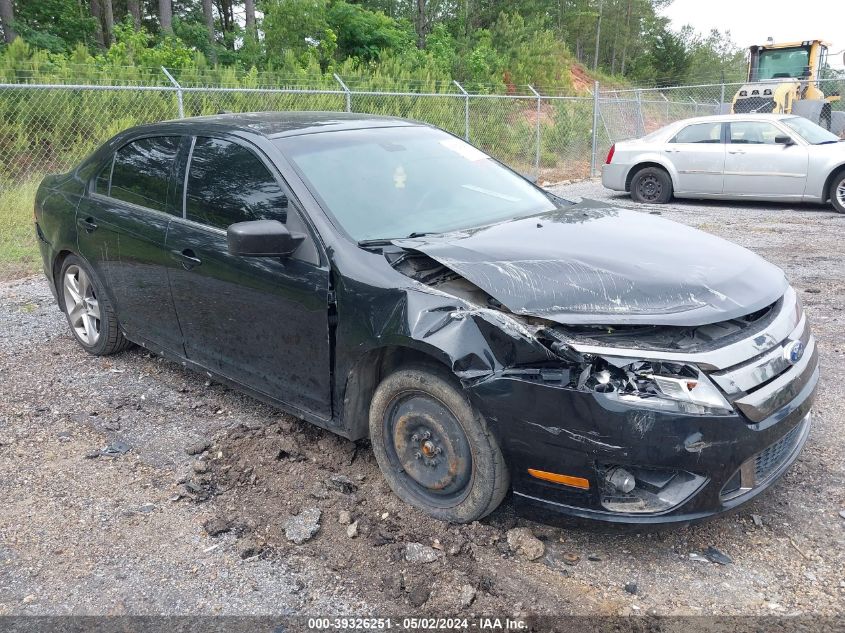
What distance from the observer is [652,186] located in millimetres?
12055

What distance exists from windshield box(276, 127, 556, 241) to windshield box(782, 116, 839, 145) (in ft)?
27.6

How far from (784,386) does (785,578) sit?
0.72 meters

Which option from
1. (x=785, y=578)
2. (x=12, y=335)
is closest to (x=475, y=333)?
(x=785, y=578)

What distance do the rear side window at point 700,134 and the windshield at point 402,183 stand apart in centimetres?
835

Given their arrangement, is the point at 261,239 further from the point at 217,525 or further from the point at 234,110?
the point at 234,110

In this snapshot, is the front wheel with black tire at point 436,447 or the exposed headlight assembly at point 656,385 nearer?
the exposed headlight assembly at point 656,385

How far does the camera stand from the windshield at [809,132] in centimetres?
1047

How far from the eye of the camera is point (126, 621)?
8.09 ft

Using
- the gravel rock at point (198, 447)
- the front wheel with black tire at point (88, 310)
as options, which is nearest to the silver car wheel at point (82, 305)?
the front wheel with black tire at point (88, 310)

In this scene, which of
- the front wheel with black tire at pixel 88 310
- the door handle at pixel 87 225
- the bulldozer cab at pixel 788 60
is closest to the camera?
the door handle at pixel 87 225

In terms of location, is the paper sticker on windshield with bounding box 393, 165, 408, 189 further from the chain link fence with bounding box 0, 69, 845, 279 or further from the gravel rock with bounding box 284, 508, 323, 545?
the chain link fence with bounding box 0, 69, 845, 279

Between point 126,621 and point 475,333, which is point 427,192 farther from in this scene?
point 126,621

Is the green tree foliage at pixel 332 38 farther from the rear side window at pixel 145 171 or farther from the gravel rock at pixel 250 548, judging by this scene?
the gravel rock at pixel 250 548

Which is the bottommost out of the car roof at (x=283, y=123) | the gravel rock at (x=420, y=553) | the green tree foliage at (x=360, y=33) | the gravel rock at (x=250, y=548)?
the gravel rock at (x=250, y=548)
